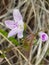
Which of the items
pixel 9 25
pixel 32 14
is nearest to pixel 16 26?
pixel 9 25

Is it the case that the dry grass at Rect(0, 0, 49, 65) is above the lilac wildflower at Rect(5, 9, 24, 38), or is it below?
below

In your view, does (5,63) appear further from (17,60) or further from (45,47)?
(45,47)

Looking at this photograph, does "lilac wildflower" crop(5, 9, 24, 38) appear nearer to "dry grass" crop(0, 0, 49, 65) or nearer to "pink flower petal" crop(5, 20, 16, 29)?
"pink flower petal" crop(5, 20, 16, 29)

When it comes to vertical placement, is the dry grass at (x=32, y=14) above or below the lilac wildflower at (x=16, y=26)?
below

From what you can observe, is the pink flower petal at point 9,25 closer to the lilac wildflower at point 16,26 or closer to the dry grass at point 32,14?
the lilac wildflower at point 16,26

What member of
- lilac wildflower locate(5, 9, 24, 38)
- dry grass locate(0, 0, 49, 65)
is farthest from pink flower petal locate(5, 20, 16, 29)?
dry grass locate(0, 0, 49, 65)

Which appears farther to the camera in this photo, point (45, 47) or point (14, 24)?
point (45, 47)

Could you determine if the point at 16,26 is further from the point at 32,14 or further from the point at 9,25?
the point at 32,14

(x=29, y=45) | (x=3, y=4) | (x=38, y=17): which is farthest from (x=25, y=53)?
(x=3, y=4)

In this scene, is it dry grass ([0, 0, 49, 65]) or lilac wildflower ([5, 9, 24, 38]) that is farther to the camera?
dry grass ([0, 0, 49, 65])

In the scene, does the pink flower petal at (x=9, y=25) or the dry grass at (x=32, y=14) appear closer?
the pink flower petal at (x=9, y=25)

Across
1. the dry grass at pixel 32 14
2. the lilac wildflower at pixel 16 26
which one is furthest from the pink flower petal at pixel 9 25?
the dry grass at pixel 32 14
